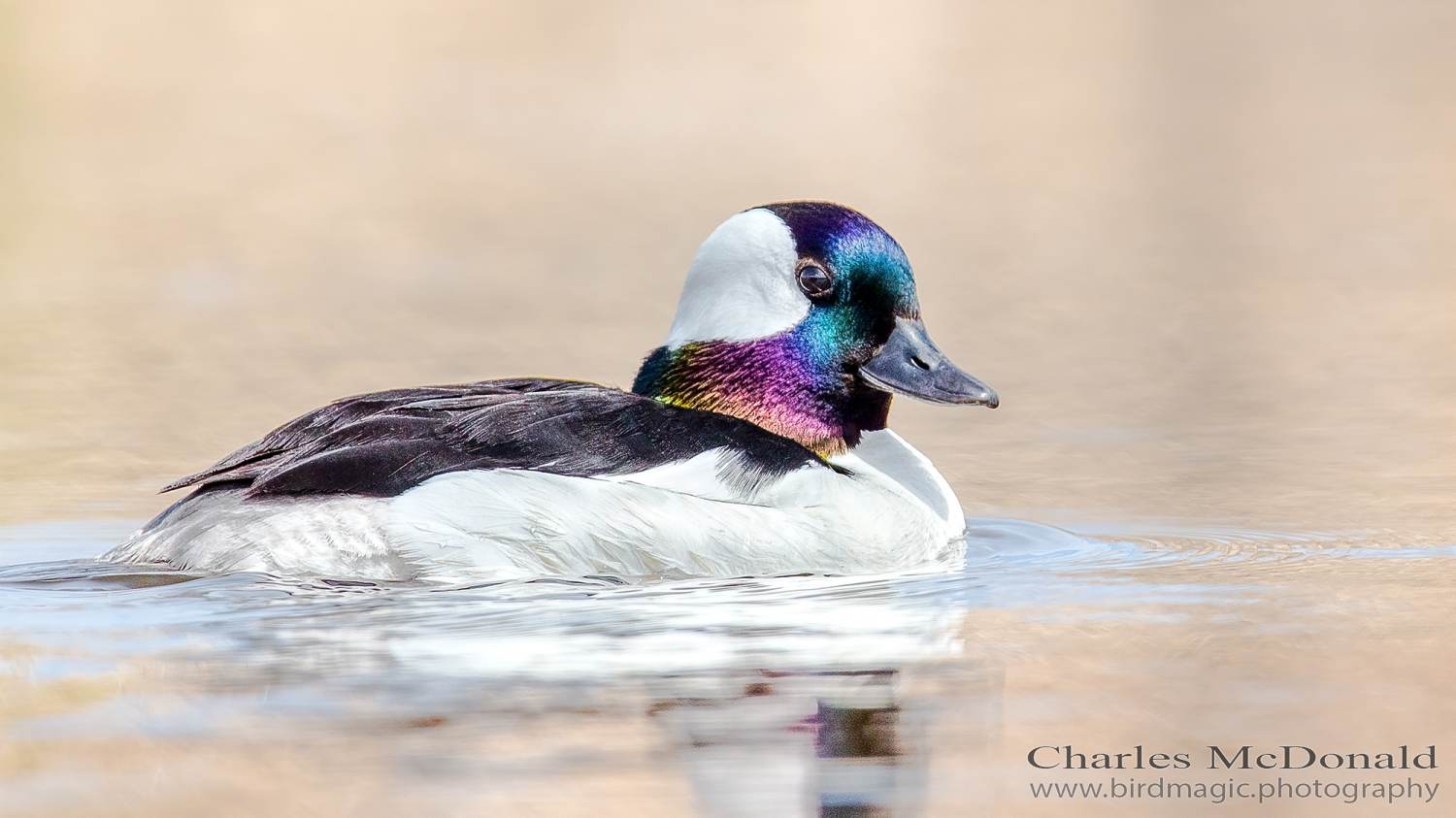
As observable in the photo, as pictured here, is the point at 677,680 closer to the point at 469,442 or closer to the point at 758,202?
the point at 469,442

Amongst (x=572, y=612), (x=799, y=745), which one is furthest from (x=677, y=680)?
(x=572, y=612)

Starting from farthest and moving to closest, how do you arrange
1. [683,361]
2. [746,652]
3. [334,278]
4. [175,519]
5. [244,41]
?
1. [244,41]
2. [334,278]
3. [683,361]
4. [175,519]
5. [746,652]

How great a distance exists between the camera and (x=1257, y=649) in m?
5.63

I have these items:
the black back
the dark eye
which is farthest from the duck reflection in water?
the dark eye

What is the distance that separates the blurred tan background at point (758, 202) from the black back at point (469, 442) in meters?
1.73

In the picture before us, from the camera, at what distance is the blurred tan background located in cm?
939

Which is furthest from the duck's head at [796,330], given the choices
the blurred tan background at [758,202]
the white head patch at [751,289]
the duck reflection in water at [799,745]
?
the duck reflection in water at [799,745]

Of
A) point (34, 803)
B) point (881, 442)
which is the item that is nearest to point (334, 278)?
point (881, 442)

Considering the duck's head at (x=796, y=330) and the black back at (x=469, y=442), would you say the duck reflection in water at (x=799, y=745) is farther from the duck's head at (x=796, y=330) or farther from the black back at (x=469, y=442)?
the duck's head at (x=796, y=330)

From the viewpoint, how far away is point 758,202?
1602cm

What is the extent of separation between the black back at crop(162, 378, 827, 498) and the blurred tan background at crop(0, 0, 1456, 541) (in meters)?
1.73

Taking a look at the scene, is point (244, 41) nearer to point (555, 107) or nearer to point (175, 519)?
point (555, 107)

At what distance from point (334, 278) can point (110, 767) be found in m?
10.2

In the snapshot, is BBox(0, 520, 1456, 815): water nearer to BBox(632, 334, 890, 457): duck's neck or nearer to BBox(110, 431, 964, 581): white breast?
BBox(110, 431, 964, 581): white breast
